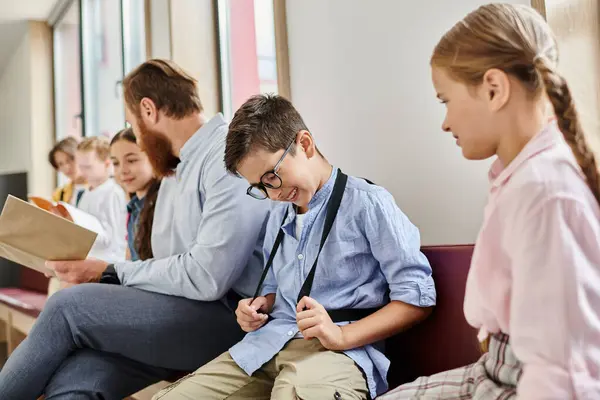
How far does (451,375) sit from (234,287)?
1026mm

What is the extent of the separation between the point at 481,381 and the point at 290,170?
28.6 inches

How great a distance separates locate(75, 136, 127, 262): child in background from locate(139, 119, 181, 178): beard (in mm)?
1208

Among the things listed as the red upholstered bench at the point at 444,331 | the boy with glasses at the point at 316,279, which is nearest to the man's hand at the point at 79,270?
the boy with glasses at the point at 316,279

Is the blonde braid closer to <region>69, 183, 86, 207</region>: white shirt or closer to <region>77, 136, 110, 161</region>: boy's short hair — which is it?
<region>77, 136, 110, 161</region>: boy's short hair

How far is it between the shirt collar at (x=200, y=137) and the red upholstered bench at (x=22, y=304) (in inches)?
85.7

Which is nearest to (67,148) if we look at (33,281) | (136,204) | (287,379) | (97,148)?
(97,148)

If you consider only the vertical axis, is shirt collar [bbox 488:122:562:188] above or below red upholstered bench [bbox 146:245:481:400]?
above

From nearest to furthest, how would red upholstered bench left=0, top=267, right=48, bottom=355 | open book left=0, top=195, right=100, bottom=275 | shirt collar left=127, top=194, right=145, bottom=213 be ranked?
open book left=0, top=195, right=100, bottom=275 → shirt collar left=127, top=194, right=145, bottom=213 → red upholstered bench left=0, top=267, right=48, bottom=355

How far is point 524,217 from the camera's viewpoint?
0.89 m

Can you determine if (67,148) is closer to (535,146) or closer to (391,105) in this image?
(391,105)

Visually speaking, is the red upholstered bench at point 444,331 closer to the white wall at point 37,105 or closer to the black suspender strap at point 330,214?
the black suspender strap at point 330,214

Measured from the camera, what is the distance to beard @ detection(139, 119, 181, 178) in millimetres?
2264

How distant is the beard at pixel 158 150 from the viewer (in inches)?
89.1

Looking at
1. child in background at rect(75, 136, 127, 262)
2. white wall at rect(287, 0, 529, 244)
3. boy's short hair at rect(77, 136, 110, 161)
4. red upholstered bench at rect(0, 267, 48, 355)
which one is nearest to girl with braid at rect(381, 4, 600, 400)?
white wall at rect(287, 0, 529, 244)
